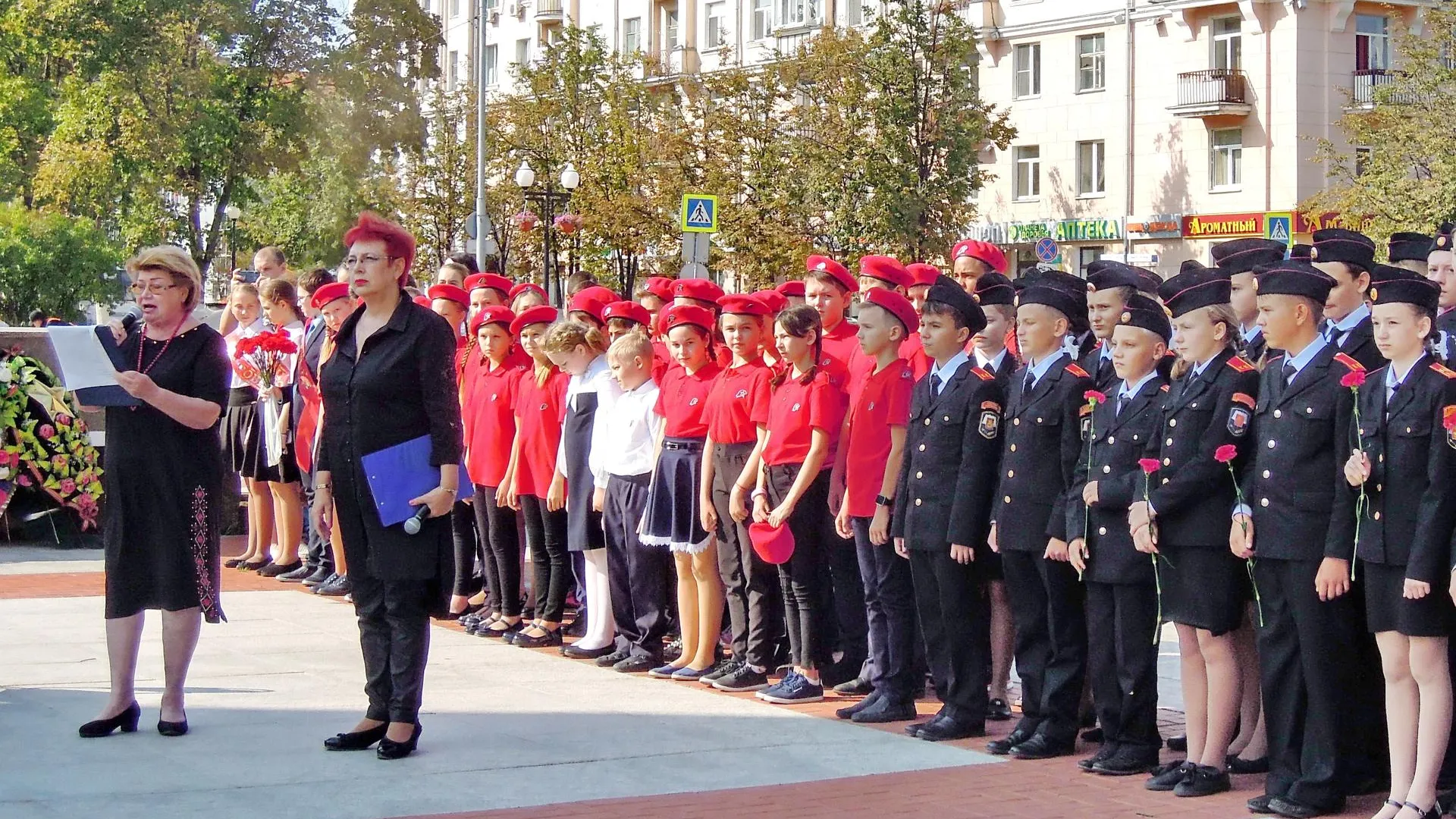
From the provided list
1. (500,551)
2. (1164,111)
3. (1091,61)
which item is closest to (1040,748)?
(500,551)

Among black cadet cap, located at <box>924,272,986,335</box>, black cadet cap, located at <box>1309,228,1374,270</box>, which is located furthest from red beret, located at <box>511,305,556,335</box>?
black cadet cap, located at <box>1309,228,1374,270</box>

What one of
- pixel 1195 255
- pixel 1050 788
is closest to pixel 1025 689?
pixel 1050 788

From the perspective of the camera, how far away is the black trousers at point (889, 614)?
28.8 ft

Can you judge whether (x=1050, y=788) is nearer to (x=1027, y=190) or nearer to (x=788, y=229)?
(x=788, y=229)

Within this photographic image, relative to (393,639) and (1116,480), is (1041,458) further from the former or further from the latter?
(393,639)

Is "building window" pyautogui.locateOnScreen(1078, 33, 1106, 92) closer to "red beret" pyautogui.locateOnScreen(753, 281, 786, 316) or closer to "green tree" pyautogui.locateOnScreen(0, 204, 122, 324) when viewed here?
"green tree" pyautogui.locateOnScreen(0, 204, 122, 324)

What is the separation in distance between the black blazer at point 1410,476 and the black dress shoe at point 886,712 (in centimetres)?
260

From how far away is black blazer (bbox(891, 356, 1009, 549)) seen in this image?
8227mm

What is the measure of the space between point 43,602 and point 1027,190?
1493 inches

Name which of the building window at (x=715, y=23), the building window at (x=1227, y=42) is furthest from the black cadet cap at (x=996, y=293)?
the building window at (x=715, y=23)

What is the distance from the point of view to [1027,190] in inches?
1876

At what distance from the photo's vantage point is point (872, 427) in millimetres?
9031

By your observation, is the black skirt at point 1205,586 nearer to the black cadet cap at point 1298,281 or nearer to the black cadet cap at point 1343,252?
the black cadet cap at point 1298,281

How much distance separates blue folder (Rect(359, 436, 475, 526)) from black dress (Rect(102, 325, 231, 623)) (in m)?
0.88
